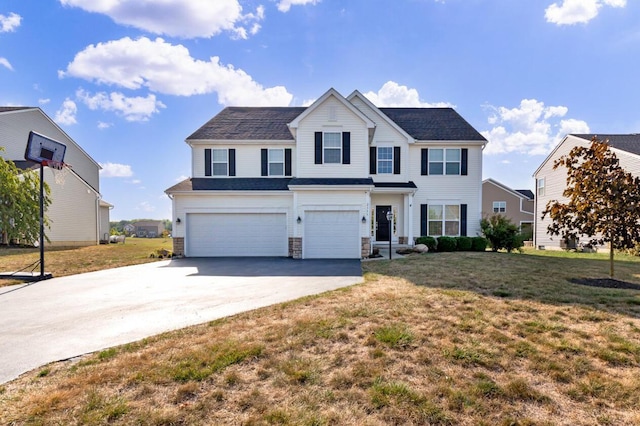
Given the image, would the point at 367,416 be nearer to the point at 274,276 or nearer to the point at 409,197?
the point at 274,276

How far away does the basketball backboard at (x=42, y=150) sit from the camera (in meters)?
9.90

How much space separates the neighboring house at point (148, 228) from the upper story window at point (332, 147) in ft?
137

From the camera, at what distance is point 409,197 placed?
17.4 metres

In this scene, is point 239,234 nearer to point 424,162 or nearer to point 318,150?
point 318,150

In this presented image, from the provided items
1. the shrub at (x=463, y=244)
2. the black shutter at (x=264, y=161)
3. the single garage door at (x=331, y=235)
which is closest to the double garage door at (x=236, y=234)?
the single garage door at (x=331, y=235)

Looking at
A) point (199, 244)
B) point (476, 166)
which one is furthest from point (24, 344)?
point (476, 166)

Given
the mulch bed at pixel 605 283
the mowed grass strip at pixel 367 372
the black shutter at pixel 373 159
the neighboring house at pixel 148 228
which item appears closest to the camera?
the mowed grass strip at pixel 367 372

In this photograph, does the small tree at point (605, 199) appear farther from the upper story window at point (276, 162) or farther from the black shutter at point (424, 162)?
Result: the upper story window at point (276, 162)

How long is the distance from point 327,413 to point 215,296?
5211 millimetres

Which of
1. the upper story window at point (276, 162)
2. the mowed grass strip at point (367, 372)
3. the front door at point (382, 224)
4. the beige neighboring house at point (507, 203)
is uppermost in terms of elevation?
the upper story window at point (276, 162)

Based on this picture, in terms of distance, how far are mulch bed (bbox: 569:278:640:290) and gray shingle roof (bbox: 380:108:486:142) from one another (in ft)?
36.1

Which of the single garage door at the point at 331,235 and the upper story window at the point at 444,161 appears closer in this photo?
the single garage door at the point at 331,235

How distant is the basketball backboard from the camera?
9.90 m

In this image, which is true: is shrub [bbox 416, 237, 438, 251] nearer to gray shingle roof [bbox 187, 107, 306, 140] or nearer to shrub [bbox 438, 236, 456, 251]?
shrub [bbox 438, 236, 456, 251]
